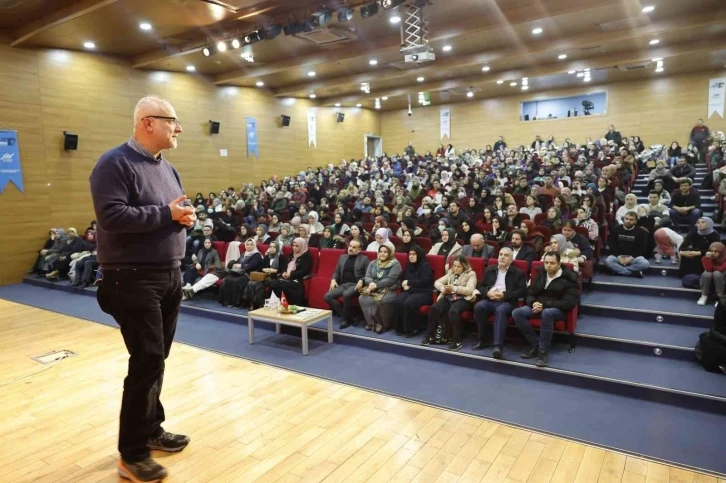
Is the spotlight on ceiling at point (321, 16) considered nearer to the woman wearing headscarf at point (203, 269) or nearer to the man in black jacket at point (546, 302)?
the woman wearing headscarf at point (203, 269)

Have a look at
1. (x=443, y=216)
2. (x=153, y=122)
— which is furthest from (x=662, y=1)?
(x=153, y=122)

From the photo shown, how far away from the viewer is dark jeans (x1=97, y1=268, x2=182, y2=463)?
1.77 meters

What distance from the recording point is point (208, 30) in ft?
26.4

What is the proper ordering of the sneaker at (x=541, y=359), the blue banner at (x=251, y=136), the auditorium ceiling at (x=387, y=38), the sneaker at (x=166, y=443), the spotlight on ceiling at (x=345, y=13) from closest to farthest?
the sneaker at (x=166, y=443)
the sneaker at (x=541, y=359)
the spotlight on ceiling at (x=345, y=13)
the auditorium ceiling at (x=387, y=38)
the blue banner at (x=251, y=136)

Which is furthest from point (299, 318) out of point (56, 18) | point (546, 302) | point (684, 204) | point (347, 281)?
point (56, 18)

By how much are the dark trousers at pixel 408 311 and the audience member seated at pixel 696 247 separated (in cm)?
260

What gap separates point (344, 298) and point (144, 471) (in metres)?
2.80

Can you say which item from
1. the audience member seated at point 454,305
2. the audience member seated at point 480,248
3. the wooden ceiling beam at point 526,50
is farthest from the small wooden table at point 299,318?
the wooden ceiling beam at point 526,50

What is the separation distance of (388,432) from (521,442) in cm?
Result: 70

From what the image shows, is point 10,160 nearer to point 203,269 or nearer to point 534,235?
point 203,269

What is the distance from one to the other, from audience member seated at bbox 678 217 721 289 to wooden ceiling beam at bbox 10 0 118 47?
24.8ft

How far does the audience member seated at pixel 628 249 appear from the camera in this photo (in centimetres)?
502

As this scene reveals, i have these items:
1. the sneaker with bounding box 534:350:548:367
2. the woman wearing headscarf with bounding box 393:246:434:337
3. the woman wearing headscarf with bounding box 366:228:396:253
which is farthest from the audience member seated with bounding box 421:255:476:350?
the woman wearing headscarf with bounding box 366:228:396:253

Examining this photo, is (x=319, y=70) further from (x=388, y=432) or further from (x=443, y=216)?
(x=388, y=432)
